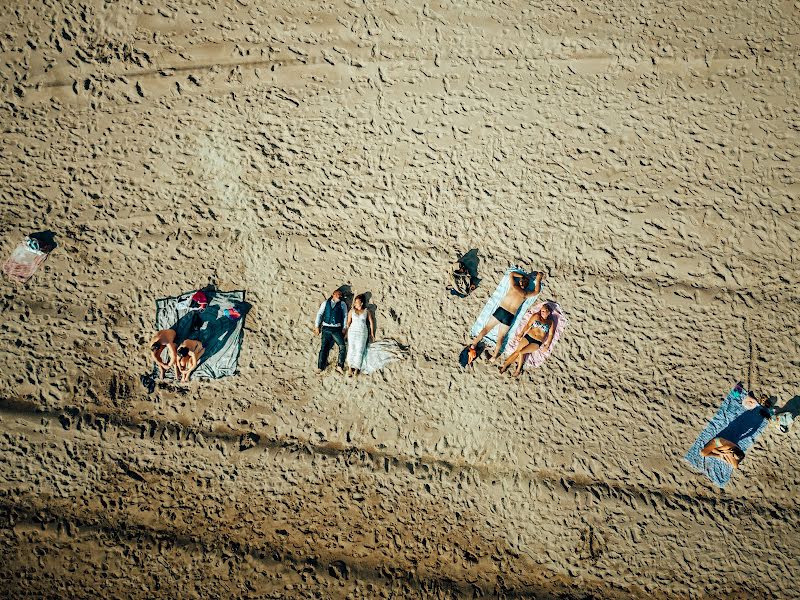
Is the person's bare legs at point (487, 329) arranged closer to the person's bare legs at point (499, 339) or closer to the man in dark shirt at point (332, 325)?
the person's bare legs at point (499, 339)

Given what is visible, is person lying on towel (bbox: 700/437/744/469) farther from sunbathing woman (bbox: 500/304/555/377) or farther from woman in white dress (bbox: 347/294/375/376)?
woman in white dress (bbox: 347/294/375/376)

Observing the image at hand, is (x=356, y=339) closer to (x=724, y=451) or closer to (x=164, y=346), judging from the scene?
(x=164, y=346)

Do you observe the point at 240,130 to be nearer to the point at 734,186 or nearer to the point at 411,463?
the point at 411,463

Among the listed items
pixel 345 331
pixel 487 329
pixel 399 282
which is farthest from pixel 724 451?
pixel 345 331

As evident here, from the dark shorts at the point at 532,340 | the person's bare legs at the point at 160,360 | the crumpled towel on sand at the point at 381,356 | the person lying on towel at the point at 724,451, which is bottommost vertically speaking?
the person's bare legs at the point at 160,360

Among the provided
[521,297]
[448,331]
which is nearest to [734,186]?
[521,297]

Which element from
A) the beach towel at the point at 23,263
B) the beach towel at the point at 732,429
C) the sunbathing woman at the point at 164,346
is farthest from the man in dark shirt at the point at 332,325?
the beach towel at the point at 732,429

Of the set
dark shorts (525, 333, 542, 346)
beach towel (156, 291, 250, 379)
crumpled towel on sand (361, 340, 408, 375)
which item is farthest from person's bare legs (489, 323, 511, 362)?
beach towel (156, 291, 250, 379)
